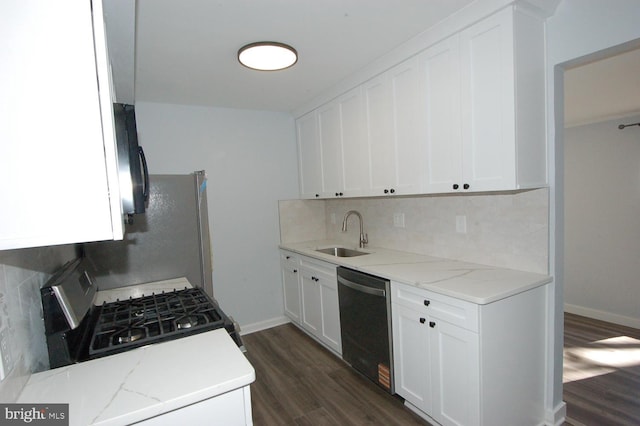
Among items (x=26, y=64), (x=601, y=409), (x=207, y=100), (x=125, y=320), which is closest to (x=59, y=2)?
(x=26, y=64)

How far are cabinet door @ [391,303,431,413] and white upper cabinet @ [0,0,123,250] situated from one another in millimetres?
1717

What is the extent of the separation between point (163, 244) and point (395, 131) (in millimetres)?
1909

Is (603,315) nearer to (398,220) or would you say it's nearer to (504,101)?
(398,220)

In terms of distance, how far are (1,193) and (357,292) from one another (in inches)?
80.1

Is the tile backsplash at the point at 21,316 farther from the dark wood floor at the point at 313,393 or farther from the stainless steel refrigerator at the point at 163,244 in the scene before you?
→ the dark wood floor at the point at 313,393

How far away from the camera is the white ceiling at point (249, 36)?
5.30 feet

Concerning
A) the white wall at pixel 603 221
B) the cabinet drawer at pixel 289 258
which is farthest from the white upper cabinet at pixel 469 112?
the white wall at pixel 603 221

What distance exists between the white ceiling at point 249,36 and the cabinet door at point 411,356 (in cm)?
174

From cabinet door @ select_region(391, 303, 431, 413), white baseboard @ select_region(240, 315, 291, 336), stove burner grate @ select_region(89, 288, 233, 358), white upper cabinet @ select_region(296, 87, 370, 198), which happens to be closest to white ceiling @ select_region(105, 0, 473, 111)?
white upper cabinet @ select_region(296, 87, 370, 198)

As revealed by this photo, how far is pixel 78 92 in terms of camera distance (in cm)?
74

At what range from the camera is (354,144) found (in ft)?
9.10

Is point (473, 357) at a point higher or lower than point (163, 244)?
lower

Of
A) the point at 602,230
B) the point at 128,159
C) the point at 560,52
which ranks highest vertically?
the point at 560,52

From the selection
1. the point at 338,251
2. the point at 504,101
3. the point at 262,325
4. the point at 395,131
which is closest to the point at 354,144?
the point at 395,131
